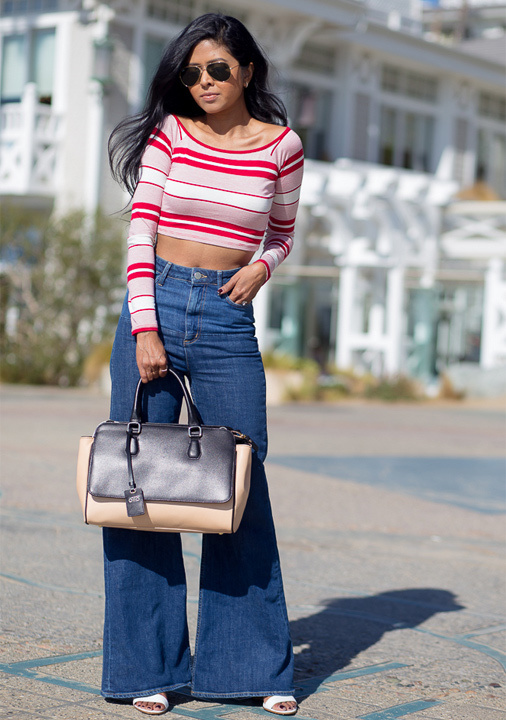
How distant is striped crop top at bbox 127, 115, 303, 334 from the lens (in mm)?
3465

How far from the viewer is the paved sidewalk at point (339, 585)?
3.65 meters

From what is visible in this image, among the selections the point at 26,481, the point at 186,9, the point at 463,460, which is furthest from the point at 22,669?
the point at 186,9

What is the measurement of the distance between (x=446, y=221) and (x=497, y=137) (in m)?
5.83

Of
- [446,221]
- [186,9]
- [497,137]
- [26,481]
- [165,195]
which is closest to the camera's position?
[165,195]

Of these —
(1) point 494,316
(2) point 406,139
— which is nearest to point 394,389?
(1) point 494,316

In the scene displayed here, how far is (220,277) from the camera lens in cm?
353

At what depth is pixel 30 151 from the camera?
19.7 metres

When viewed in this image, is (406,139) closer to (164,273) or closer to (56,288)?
(56,288)

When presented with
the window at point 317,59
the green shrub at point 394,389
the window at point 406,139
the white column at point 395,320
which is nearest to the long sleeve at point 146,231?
the green shrub at point 394,389

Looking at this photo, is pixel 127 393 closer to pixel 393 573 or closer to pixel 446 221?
pixel 393 573

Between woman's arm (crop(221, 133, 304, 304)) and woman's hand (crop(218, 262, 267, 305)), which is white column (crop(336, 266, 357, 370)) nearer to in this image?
woman's arm (crop(221, 133, 304, 304))

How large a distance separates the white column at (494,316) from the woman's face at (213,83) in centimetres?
1794

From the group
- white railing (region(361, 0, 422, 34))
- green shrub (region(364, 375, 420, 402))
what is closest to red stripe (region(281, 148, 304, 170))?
green shrub (region(364, 375, 420, 402))

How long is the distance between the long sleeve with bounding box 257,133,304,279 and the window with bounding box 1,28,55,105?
57.6 ft
